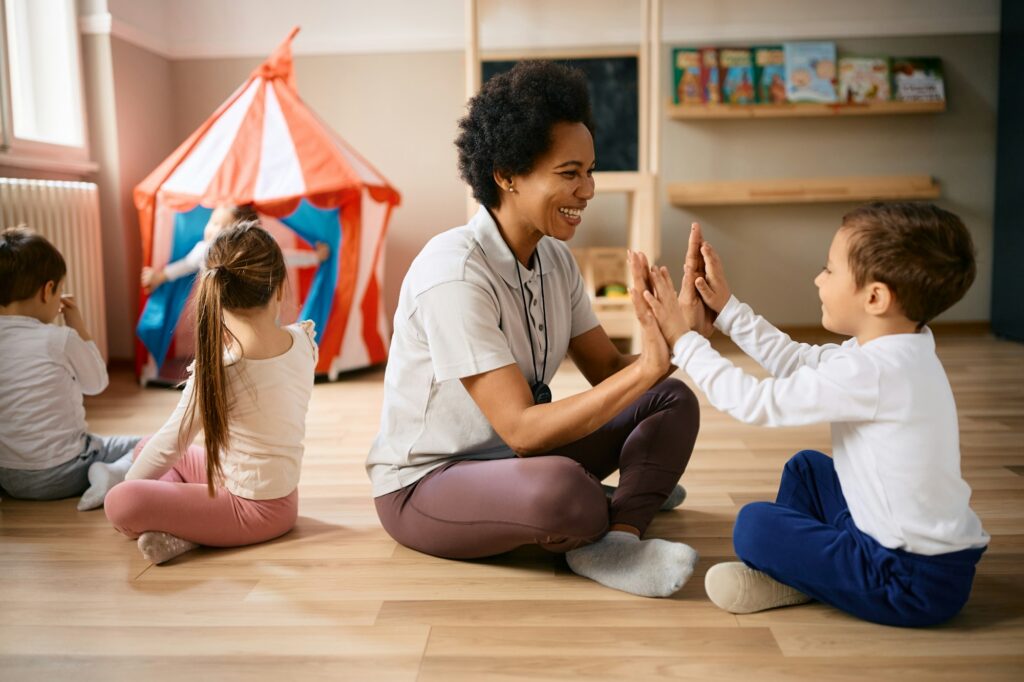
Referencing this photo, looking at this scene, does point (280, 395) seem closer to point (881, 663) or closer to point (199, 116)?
point (881, 663)

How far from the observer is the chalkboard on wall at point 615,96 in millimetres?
4051

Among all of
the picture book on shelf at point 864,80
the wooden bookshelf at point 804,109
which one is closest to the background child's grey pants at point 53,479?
the wooden bookshelf at point 804,109

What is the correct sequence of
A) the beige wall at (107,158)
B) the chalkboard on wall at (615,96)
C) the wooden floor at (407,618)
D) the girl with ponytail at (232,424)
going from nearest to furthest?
the wooden floor at (407,618), the girl with ponytail at (232,424), the beige wall at (107,158), the chalkboard on wall at (615,96)

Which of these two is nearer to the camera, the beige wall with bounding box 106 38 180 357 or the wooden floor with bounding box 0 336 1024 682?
the wooden floor with bounding box 0 336 1024 682

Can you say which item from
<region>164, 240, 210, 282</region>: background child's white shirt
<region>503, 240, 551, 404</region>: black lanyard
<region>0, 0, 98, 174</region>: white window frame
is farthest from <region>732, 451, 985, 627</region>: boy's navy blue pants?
<region>0, 0, 98, 174</region>: white window frame

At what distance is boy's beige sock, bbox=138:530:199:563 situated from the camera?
4.97ft

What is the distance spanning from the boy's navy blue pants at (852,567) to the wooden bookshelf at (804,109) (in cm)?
296

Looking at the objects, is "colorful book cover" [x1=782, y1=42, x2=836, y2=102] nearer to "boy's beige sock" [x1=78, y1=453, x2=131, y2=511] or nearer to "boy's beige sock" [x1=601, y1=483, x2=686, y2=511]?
"boy's beige sock" [x1=601, y1=483, x2=686, y2=511]

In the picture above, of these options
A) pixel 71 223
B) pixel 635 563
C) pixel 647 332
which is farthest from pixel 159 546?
pixel 71 223

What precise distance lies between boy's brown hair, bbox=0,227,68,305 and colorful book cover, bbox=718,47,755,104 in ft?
9.95

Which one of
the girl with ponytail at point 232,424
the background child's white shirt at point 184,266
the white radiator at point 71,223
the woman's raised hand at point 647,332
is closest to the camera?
the woman's raised hand at point 647,332

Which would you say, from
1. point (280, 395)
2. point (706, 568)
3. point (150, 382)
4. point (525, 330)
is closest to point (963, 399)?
point (706, 568)

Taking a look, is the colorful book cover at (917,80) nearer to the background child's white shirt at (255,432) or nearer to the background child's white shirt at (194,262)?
the background child's white shirt at (194,262)

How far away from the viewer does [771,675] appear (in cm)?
112
